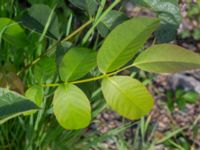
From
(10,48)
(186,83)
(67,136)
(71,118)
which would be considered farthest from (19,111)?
(186,83)

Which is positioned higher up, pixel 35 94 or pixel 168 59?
pixel 168 59

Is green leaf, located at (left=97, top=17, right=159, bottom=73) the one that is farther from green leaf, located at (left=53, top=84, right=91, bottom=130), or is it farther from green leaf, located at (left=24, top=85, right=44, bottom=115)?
green leaf, located at (left=24, top=85, right=44, bottom=115)

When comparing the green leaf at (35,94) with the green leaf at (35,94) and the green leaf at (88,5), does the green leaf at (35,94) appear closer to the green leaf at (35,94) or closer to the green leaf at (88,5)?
the green leaf at (35,94)

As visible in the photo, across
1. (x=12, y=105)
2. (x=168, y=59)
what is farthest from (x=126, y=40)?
(x=12, y=105)

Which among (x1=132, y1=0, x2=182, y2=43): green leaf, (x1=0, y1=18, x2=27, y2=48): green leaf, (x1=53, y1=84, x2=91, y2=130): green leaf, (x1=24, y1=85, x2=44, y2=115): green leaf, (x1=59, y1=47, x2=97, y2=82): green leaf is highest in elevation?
(x1=132, y1=0, x2=182, y2=43): green leaf

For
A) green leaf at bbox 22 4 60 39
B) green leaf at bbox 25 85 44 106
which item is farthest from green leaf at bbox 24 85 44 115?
green leaf at bbox 22 4 60 39

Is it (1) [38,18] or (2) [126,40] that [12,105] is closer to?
(2) [126,40]

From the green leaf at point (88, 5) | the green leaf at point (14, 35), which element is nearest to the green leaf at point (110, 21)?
the green leaf at point (88, 5)
